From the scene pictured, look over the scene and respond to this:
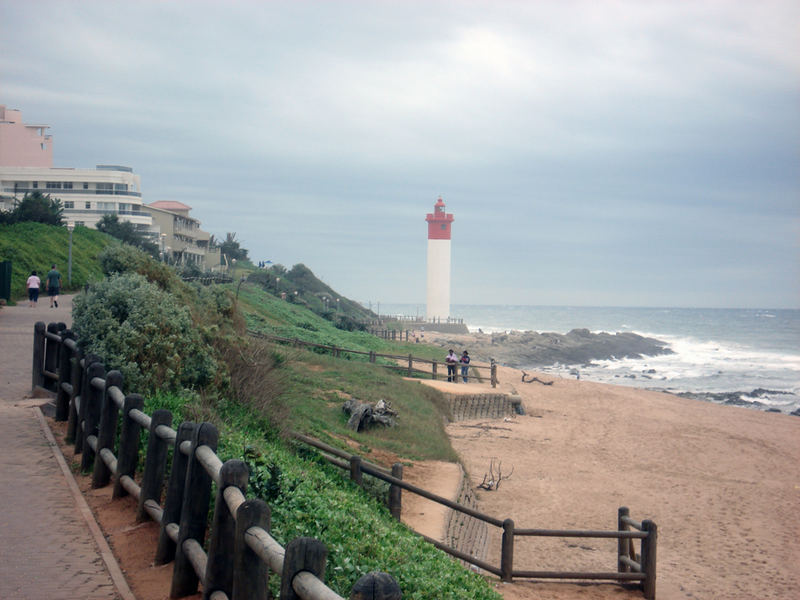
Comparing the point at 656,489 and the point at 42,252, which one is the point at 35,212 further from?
the point at 656,489

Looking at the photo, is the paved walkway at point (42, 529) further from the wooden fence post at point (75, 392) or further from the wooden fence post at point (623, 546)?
the wooden fence post at point (623, 546)

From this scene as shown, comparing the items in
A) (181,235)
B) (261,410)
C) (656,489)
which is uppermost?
(181,235)

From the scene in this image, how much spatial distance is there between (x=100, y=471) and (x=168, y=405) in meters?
1.14

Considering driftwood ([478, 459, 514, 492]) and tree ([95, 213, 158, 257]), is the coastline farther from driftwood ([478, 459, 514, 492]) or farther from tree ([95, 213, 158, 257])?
driftwood ([478, 459, 514, 492])

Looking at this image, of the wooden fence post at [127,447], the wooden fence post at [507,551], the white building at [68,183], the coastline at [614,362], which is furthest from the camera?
the white building at [68,183]

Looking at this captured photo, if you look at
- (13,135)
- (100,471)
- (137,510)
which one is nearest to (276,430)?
(100,471)

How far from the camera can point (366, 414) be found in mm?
16953

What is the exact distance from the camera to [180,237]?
77312 mm

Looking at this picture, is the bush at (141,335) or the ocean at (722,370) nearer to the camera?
the bush at (141,335)

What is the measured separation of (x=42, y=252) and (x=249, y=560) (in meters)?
38.0

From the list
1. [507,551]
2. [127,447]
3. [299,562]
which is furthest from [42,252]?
[299,562]

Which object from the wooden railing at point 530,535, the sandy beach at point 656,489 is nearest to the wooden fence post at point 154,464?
the wooden railing at point 530,535

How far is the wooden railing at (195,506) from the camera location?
2982 mm

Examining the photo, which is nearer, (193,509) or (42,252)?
(193,509)
